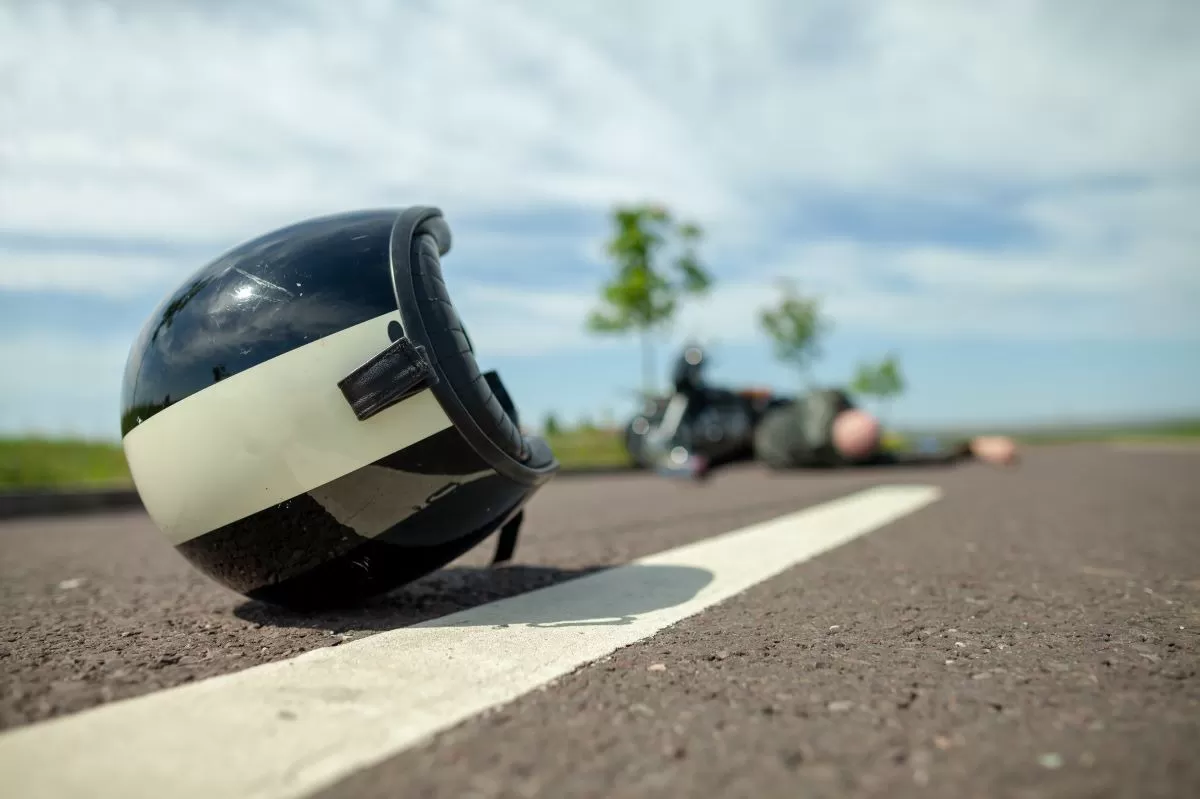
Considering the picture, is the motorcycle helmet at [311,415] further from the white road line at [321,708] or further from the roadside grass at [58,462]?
the roadside grass at [58,462]

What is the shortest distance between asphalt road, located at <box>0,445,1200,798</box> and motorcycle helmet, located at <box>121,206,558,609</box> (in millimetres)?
385

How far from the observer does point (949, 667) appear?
10.1 feet

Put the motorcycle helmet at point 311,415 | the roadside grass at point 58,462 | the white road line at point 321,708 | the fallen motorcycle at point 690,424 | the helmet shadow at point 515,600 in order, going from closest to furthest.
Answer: the white road line at point 321,708 → the motorcycle helmet at point 311,415 → the helmet shadow at point 515,600 → the roadside grass at point 58,462 → the fallen motorcycle at point 690,424

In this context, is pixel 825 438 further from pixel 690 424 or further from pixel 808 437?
pixel 690 424

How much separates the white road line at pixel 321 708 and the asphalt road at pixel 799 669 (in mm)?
141

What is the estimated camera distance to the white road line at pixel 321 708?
84.5 inches

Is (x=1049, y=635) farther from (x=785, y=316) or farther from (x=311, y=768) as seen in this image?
(x=785, y=316)

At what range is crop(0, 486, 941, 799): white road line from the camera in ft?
7.04

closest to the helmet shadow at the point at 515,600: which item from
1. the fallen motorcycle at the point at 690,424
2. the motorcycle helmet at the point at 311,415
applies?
the motorcycle helmet at the point at 311,415

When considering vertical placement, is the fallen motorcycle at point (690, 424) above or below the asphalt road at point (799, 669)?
above

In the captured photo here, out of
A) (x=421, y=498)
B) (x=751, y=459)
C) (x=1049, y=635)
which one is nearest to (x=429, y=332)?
(x=421, y=498)

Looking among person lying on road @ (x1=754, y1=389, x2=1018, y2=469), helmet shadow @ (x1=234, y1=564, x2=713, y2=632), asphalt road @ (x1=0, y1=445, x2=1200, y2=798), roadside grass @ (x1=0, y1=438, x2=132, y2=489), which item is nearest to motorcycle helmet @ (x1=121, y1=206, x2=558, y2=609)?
helmet shadow @ (x1=234, y1=564, x2=713, y2=632)

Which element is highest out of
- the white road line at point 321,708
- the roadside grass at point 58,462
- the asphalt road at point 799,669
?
the roadside grass at point 58,462

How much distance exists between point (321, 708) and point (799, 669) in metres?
1.62
